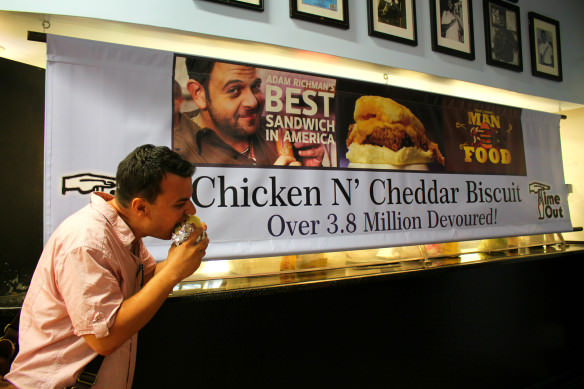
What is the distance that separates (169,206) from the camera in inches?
44.1

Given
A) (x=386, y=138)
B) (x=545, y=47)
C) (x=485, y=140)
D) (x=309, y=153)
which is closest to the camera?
(x=309, y=153)

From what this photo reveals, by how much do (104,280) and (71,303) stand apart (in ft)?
0.34

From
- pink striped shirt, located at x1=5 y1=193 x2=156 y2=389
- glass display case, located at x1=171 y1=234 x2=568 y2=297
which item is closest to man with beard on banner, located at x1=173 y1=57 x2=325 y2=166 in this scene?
glass display case, located at x1=171 y1=234 x2=568 y2=297

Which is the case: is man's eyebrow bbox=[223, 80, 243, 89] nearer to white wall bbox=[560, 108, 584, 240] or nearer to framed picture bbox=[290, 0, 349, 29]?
framed picture bbox=[290, 0, 349, 29]

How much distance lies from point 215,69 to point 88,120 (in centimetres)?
78

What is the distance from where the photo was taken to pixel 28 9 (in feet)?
5.38

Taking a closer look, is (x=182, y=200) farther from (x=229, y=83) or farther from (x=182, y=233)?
(x=229, y=83)

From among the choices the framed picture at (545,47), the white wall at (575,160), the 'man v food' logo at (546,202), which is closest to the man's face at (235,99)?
the 'man v food' logo at (546,202)

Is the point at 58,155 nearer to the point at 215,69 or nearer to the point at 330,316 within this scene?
the point at 215,69

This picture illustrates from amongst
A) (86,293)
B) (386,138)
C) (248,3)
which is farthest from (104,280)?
(386,138)


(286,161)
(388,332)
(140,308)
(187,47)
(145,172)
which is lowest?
(388,332)

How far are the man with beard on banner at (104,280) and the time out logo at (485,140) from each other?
2616mm

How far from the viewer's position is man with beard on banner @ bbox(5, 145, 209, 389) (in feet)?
3.06

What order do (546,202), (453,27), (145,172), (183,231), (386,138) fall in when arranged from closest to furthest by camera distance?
(145,172) → (183,231) → (386,138) → (453,27) → (546,202)
